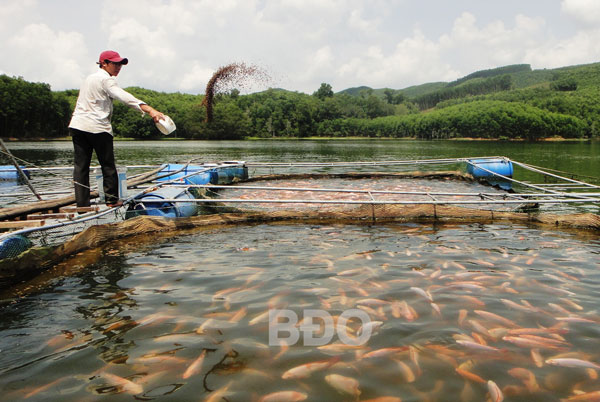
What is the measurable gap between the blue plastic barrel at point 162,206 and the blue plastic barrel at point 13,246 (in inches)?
136

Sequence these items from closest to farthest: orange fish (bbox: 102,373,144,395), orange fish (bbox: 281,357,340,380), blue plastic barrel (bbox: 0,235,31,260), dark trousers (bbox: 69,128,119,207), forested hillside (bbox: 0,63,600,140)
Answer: orange fish (bbox: 102,373,144,395) → orange fish (bbox: 281,357,340,380) → blue plastic barrel (bbox: 0,235,31,260) → dark trousers (bbox: 69,128,119,207) → forested hillside (bbox: 0,63,600,140)

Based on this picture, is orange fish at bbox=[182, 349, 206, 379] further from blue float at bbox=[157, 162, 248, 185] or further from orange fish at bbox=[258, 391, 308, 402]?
blue float at bbox=[157, 162, 248, 185]

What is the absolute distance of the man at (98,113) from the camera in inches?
301

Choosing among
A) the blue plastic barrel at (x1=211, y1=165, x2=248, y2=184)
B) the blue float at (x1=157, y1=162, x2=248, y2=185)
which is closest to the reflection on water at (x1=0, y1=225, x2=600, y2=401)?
the blue float at (x1=157, y1=162, x2=248, y2=185)

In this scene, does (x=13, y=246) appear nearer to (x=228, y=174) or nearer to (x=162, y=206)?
(x=162, y=206)

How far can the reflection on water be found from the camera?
3.80 metres

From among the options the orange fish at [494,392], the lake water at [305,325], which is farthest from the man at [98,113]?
the orange fish at [494,392]

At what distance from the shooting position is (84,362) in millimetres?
4113

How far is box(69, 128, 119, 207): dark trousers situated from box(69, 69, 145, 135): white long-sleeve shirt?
180 millimetres

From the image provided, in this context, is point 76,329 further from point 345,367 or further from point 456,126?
point 456,126

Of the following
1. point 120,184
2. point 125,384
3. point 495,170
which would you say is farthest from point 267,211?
point 495,170

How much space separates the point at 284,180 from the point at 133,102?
1408cm

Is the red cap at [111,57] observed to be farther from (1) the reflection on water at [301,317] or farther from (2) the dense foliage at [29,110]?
(2) the dense foliage at [29,110]

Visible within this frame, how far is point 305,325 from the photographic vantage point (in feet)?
16.1
